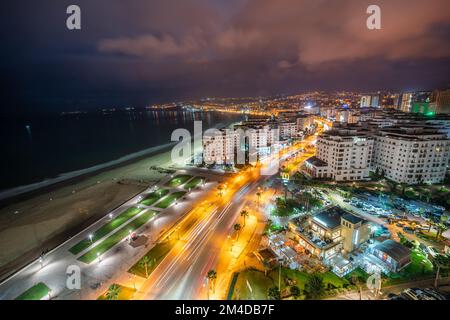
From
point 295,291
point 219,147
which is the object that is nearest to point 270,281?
point 295,291

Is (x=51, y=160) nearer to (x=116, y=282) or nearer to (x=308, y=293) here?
(x=116, y=282)

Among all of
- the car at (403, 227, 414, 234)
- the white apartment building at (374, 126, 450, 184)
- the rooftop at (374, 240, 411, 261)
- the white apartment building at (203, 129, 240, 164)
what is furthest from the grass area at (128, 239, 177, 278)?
the white apartment building at (374, 126, 450, 184)

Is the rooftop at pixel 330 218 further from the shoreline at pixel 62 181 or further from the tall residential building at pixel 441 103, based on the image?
the tall residential building at pixel 441 103

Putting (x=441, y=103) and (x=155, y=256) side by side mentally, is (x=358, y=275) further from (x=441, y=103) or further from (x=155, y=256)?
(x=441, y=103)

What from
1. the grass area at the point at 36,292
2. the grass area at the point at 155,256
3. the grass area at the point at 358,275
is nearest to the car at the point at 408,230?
the grass area at the point at 358,275

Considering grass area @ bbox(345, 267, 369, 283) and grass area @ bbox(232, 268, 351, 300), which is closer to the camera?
grass area @ bbox(232, 268, 351, 300)

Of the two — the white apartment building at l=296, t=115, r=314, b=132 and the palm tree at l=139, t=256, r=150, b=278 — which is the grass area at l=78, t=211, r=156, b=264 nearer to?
the palm tree at l=139, t=256, r=150, b=278
